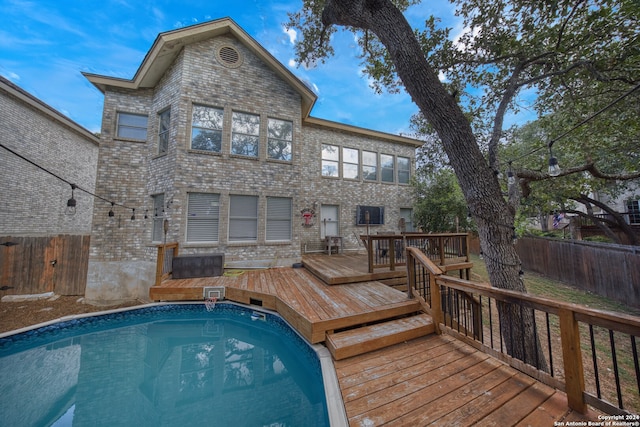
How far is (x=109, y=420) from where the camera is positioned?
8.50 ft

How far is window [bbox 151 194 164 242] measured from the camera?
709 cm

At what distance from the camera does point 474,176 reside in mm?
3320

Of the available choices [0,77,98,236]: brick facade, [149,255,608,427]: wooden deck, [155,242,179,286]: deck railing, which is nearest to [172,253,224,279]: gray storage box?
[155,242,179,286]: deck railing

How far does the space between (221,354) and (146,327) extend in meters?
2.09

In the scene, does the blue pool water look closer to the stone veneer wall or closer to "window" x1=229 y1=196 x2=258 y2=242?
"window" x1=229 y1=196 x2=258 y2=242

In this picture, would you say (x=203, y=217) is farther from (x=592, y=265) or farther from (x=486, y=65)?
(x=592, y=265)

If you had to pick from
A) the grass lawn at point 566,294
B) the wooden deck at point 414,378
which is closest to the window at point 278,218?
the wooden deck at point 414,378

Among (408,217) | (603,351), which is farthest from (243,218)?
(603,351)

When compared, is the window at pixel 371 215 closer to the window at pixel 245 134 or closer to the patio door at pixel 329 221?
the patio door at pixel 329 221

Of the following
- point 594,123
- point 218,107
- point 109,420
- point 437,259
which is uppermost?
point 218,107

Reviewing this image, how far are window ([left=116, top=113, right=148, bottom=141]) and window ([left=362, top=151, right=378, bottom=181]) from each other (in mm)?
8774

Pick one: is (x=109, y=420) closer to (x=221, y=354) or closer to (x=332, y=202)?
(x=221, y=354)

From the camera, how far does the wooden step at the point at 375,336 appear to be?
284 cm

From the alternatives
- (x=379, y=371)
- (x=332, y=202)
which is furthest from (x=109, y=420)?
(x=332, y=202)
